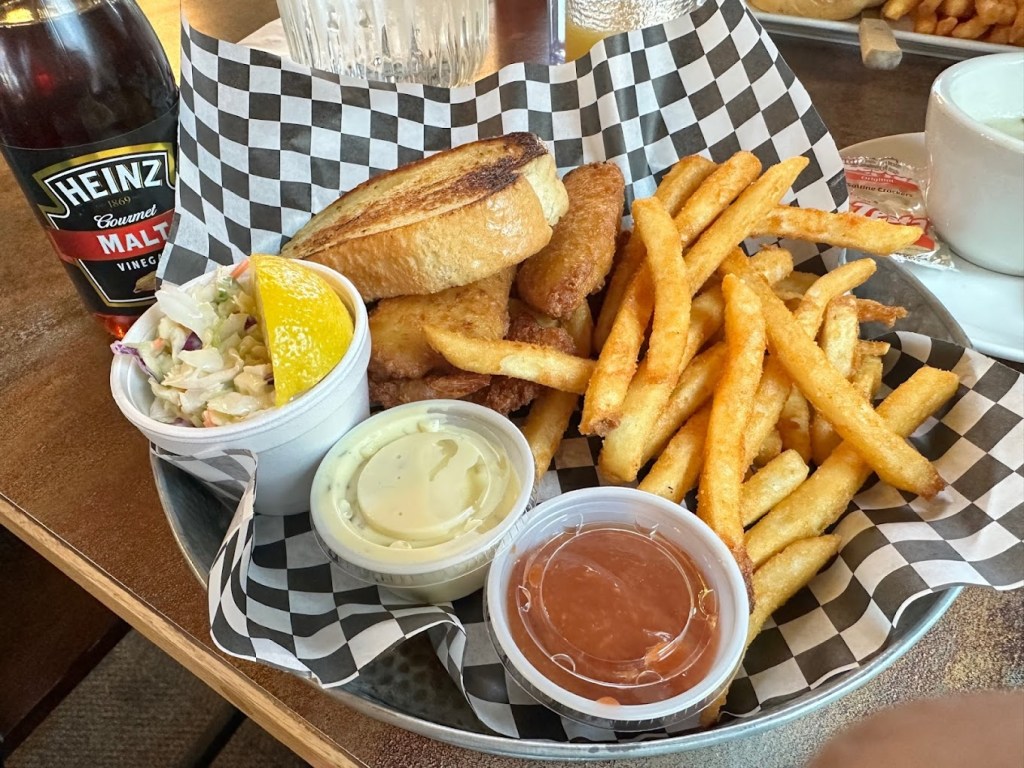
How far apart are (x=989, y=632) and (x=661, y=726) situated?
1.60 feet

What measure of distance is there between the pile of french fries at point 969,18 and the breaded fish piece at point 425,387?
1932 millimetres

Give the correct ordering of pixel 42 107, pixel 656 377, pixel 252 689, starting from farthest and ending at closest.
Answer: pixel 42 107, pixel 656 377, pixel 252 689

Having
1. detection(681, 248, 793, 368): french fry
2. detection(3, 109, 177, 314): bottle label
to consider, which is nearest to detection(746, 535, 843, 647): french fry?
detection(681, 248, 793, 368): french fry

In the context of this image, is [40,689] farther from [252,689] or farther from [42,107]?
[42,107]

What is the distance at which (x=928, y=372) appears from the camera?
1072 mm

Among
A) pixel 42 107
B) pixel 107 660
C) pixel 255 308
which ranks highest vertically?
pixel 42 107

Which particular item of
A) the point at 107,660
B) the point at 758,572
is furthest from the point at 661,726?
the point at 107,660

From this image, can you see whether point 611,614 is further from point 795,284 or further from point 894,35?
point 894,35

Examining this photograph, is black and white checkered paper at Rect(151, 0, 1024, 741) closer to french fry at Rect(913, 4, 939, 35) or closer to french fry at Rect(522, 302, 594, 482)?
french fry at Rect(522, 302, 594, 482)

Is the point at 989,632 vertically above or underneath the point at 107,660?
above

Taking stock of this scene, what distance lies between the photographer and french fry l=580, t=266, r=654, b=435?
995 mm

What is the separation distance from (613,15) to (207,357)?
1.32 metres

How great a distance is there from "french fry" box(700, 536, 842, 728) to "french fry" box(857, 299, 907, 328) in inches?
17.4

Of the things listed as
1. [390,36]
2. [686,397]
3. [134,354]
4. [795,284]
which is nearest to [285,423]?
[134,354]
